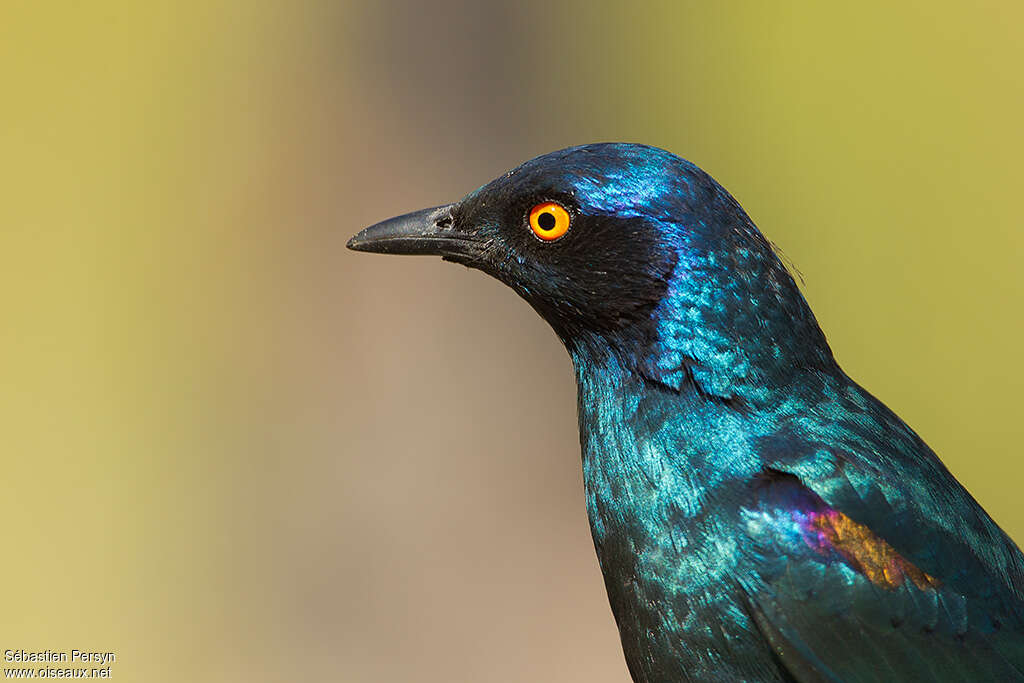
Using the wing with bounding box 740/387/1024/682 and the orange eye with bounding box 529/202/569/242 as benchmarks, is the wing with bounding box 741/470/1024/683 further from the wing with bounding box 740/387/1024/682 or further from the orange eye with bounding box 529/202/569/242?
the orange eye with bounding box 529/202/569/242

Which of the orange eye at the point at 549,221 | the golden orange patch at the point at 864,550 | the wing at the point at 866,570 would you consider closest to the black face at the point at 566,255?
the orange eye at the point at 549,221

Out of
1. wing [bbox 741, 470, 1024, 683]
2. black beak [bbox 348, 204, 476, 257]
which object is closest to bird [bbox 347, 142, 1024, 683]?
wing [bbox 741, 470, 1024, 683]

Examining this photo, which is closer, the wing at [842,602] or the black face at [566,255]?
the wing at [842,602]

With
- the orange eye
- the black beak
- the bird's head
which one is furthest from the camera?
the black beak

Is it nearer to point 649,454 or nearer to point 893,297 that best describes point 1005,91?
point 893,297

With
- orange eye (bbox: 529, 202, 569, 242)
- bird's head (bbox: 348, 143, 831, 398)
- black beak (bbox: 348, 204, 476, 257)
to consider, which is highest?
black beak (bbox: 348, 204, 476, 257)

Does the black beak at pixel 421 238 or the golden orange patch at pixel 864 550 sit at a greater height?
the black beak at pixel 421 238

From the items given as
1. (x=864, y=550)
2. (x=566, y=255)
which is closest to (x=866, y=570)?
(x=864, y=550)

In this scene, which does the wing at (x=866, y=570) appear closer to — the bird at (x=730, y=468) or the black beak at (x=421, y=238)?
the bird at (x=730, y=468)
